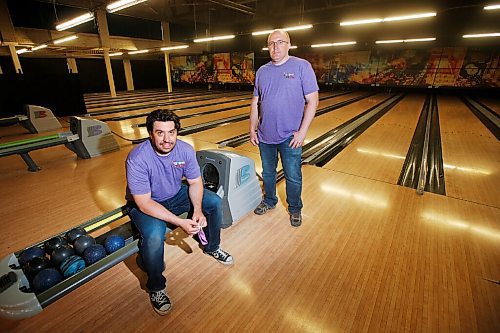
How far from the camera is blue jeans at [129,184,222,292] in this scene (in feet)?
4.55

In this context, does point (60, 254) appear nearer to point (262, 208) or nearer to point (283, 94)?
point (262, 208)

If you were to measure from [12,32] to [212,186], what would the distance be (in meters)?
11.7

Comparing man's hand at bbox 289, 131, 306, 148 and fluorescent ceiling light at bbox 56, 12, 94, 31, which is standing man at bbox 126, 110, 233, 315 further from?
fluorescent ceiling light at bbox 56, 12, 94, 31

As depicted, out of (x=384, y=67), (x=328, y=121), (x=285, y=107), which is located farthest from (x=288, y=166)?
(x=384, y=67)

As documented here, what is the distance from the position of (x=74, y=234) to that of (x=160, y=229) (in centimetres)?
74

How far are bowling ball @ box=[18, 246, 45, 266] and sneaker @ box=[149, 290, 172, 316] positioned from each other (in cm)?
74

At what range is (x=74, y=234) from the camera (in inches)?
66.6

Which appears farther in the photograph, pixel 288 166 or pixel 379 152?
pixel 379 152

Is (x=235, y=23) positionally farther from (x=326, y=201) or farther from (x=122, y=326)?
(x=122, y=326)

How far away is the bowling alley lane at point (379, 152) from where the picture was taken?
134 inches

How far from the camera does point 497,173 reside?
3.29 meters

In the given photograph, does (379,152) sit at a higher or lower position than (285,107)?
lower

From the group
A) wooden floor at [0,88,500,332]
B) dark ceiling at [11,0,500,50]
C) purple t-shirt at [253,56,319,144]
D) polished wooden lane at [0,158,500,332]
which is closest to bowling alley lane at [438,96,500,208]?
wooden floor at [0,88,500,332]

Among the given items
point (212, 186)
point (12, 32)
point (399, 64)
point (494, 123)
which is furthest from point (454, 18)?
point (12, 32)
